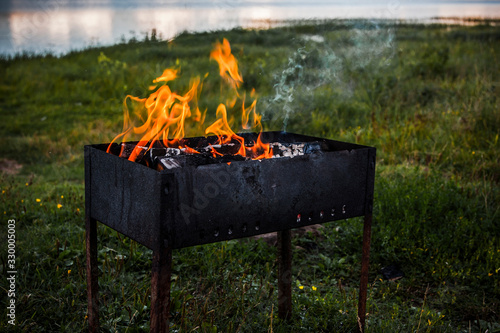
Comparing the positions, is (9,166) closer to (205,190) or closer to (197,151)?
(197,151)

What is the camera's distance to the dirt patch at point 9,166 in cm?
652

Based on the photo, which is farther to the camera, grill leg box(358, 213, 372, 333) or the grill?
grill leg box(358, 213, 372, 333)

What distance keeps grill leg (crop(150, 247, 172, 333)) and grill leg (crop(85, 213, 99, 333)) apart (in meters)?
0.62

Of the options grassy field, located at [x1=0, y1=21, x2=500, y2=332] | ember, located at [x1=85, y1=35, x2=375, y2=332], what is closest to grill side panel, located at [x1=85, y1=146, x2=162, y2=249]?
ember, located at [x1=85, y1=35, x2=375, y2=332]

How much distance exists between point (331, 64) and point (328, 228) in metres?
7.95

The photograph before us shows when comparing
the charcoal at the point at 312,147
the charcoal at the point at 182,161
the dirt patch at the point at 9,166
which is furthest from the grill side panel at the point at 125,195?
the dirt patch at the point at 9,166

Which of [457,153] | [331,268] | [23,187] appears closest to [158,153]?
[331,268]

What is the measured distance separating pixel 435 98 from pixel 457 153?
2.84 m

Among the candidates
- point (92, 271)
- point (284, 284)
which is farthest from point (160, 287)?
point (284, 284)

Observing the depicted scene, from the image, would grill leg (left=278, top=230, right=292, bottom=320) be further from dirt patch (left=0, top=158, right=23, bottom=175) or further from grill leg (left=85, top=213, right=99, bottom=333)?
dirt patch (left=0, top=158, right=23, bottom=175)

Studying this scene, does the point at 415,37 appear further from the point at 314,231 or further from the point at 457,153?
the point at 314,231

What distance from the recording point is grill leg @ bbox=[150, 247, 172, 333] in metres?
2.07

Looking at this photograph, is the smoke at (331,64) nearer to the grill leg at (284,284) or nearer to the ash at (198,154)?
the grill leg at (284,284)

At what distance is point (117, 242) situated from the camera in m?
4.05
